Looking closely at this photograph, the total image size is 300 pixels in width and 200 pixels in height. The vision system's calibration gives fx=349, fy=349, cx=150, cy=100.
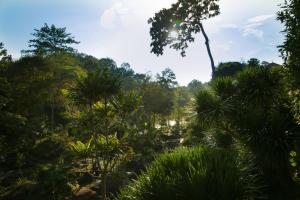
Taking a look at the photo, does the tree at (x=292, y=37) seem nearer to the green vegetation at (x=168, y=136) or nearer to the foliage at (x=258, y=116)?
the green vegetation at (x=168, y=136)

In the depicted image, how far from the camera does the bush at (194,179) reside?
21.7 ft

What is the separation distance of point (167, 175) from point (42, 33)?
4739cm

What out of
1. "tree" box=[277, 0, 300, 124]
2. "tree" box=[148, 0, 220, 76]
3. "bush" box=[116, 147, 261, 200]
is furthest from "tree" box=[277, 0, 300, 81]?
"tree" box=[148, 0, 220, 76]

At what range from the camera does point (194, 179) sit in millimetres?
6699

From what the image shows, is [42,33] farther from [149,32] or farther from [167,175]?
[167,175]

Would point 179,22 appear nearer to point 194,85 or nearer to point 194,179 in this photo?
point 194,179

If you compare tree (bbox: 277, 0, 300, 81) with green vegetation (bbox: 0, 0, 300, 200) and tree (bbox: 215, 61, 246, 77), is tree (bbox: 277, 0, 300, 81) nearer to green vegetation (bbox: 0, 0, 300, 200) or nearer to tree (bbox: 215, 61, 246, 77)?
green vegetation (bbox: 0, 0, 300, 200)

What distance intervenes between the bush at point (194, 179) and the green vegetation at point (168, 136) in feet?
0.07

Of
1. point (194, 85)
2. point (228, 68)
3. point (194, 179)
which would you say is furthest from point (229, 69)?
point (194, 85)

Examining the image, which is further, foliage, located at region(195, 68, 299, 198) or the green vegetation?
foliage, located at region(195, 68, 299, 198)

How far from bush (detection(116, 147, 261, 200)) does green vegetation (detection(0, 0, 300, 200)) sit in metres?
0.02

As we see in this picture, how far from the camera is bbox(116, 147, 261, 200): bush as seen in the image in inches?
260

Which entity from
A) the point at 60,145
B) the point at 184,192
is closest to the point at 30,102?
the point at 60,145

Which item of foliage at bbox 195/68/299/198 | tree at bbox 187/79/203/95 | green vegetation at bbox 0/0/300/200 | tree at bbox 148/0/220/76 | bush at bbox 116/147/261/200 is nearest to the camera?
bush at bbox 116/147/261/200
